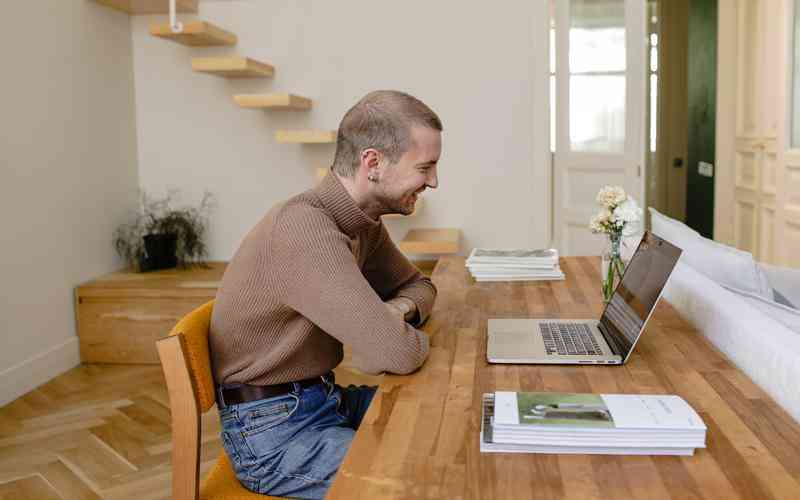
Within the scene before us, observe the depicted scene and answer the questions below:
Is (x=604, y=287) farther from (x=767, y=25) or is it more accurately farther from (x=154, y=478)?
(x=767, y=25)

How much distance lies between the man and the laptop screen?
1.43 ft

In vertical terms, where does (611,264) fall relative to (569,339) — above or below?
above

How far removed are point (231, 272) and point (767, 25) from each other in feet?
13.0

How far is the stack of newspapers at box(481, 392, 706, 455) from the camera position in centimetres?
129

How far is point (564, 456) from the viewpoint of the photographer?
1297 mm

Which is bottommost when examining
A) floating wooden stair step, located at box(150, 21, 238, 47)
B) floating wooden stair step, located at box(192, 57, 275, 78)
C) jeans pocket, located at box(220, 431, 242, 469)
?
jeans pocket, located at box(220, 431, 242, 469)

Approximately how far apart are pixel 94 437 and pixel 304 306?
2.11 meters

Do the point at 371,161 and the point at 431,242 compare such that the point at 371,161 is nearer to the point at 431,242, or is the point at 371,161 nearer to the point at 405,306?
the point at 405,306

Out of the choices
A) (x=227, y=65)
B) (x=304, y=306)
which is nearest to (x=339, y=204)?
(x=304, y=306)

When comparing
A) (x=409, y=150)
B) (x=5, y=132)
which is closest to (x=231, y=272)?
(x=409, y=150)

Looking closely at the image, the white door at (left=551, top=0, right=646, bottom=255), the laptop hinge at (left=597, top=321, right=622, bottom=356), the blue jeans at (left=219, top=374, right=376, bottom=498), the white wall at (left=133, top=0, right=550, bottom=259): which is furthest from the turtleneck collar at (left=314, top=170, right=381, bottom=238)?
the white door at (left=551, top=0, right=646, bottom=255)

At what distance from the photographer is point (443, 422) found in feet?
4.80

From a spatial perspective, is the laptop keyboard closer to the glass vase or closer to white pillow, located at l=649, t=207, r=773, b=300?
the glass vase

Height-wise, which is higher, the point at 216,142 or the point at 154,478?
the point at 216,142
